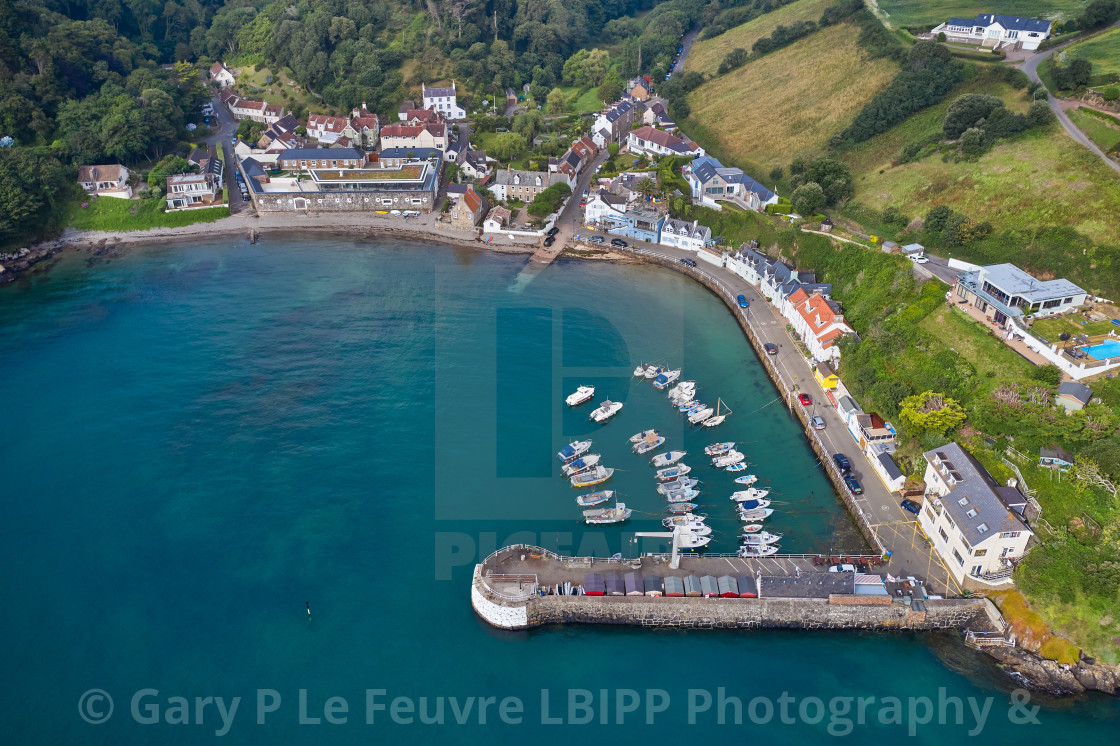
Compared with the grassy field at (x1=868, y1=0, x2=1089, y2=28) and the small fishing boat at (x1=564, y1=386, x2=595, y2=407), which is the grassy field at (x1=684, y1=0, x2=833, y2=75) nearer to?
the grassy field at (x1=868, y1=0, x2=1089, y2=28)

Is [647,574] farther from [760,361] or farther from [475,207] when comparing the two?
[475,207]

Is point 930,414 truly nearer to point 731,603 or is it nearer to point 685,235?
point 731,603

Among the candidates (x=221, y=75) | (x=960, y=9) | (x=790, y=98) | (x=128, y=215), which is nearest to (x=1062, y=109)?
(x=790, y=98)

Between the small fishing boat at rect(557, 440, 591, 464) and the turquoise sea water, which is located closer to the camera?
the turquoise sea water

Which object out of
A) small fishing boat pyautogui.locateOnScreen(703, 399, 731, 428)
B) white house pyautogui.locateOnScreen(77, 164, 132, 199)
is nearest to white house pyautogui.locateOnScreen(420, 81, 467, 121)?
white house pyautogui.locateOnScreen(77, 164, 132, 199)

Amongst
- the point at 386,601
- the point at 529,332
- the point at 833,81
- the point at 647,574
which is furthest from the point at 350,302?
the point at 833,81

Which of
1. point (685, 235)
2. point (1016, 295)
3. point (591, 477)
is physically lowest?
point (591, 477)
